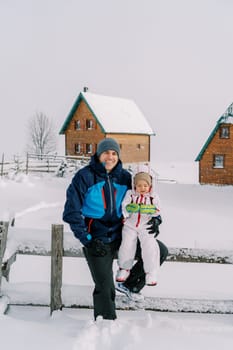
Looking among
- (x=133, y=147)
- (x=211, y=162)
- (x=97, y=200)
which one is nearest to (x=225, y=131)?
(x=211, y=162)

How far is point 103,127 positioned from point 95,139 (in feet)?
6.75

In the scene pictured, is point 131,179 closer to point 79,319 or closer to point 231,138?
point 79,319

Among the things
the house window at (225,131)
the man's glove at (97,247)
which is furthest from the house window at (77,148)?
the man's glove at (97,247)

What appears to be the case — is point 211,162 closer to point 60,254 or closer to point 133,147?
point 133,147

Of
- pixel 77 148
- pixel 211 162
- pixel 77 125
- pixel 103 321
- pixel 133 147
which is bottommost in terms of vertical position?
pixel 103 321

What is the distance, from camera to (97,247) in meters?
4.53

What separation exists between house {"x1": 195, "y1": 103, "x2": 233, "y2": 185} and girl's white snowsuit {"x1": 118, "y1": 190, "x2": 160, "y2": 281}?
29622mm

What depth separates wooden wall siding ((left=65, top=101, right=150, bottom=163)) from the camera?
141ft

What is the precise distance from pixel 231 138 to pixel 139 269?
30.0m

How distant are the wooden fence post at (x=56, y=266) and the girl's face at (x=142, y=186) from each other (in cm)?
113

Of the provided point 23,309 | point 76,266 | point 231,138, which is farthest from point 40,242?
point 231,138

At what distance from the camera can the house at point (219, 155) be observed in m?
33.1

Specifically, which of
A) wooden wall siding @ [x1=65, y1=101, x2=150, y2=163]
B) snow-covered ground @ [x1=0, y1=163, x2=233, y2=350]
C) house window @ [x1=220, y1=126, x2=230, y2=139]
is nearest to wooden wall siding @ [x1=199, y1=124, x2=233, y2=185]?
house window @ [x1=220, y1=126, x2=230, y2=139]

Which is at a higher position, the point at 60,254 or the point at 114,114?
the point at 114,114
